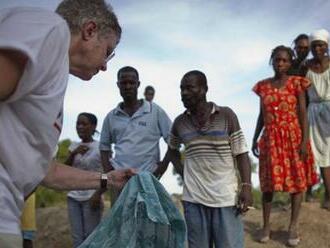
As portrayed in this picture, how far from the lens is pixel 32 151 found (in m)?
1.51

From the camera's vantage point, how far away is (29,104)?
4.72ft

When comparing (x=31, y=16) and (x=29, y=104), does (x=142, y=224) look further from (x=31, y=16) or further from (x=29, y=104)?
(x=31, y=16)

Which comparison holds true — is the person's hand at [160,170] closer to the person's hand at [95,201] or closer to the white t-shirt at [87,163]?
the person's hand at [95,201]

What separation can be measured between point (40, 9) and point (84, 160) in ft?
14.5

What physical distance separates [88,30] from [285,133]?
388 cm

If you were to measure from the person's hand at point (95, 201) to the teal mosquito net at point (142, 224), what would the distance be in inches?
114

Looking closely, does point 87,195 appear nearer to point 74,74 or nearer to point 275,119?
point 275,119

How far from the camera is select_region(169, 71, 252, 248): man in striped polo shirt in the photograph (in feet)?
13.4

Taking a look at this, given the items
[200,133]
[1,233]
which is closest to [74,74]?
[1,233]

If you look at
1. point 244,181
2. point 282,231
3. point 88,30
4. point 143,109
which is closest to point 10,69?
point 88,30

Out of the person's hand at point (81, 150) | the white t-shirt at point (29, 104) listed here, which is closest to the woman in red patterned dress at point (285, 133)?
the person's hand at point (81, 150)

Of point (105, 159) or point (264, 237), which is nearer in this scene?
point (105, 159)

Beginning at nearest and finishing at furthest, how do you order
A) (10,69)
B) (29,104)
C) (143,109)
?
Result: (10,69) < (29,104) < (143,109)

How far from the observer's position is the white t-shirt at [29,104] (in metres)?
1.36
